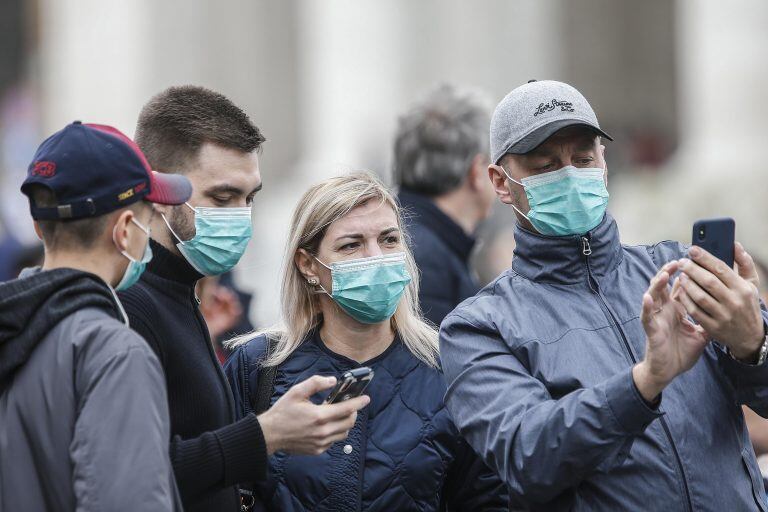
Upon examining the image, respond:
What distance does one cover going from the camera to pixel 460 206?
5.70 m

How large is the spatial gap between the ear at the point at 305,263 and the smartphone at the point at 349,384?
76 cm

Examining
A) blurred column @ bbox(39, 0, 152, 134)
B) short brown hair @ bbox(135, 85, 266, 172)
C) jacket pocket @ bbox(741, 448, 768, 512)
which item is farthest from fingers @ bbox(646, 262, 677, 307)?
blurred column @ bbox(39, 0, 152, 134)

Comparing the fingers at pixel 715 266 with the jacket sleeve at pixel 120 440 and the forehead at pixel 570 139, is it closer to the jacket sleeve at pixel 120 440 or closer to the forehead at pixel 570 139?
the forehead at pixel 570 139

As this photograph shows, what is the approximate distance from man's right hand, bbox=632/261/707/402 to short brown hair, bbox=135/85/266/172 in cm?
134

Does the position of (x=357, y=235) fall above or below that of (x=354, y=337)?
above

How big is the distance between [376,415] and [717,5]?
12192mm

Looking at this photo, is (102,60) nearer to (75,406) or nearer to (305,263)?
(305,263)

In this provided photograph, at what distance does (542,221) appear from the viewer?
357 cm

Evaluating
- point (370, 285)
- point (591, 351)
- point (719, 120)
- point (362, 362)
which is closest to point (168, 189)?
point (370, 285)

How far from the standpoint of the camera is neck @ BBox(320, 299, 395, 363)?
4137mm

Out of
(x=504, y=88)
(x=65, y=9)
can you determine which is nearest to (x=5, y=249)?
(x=504, y=88)

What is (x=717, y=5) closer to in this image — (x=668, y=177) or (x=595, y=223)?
(x=668, y=177)

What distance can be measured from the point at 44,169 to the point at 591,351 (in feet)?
4.47

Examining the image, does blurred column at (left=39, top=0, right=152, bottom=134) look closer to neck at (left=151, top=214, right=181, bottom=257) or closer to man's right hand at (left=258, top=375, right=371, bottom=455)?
neck at (left=151, top=214, right=181, bottom=257)
